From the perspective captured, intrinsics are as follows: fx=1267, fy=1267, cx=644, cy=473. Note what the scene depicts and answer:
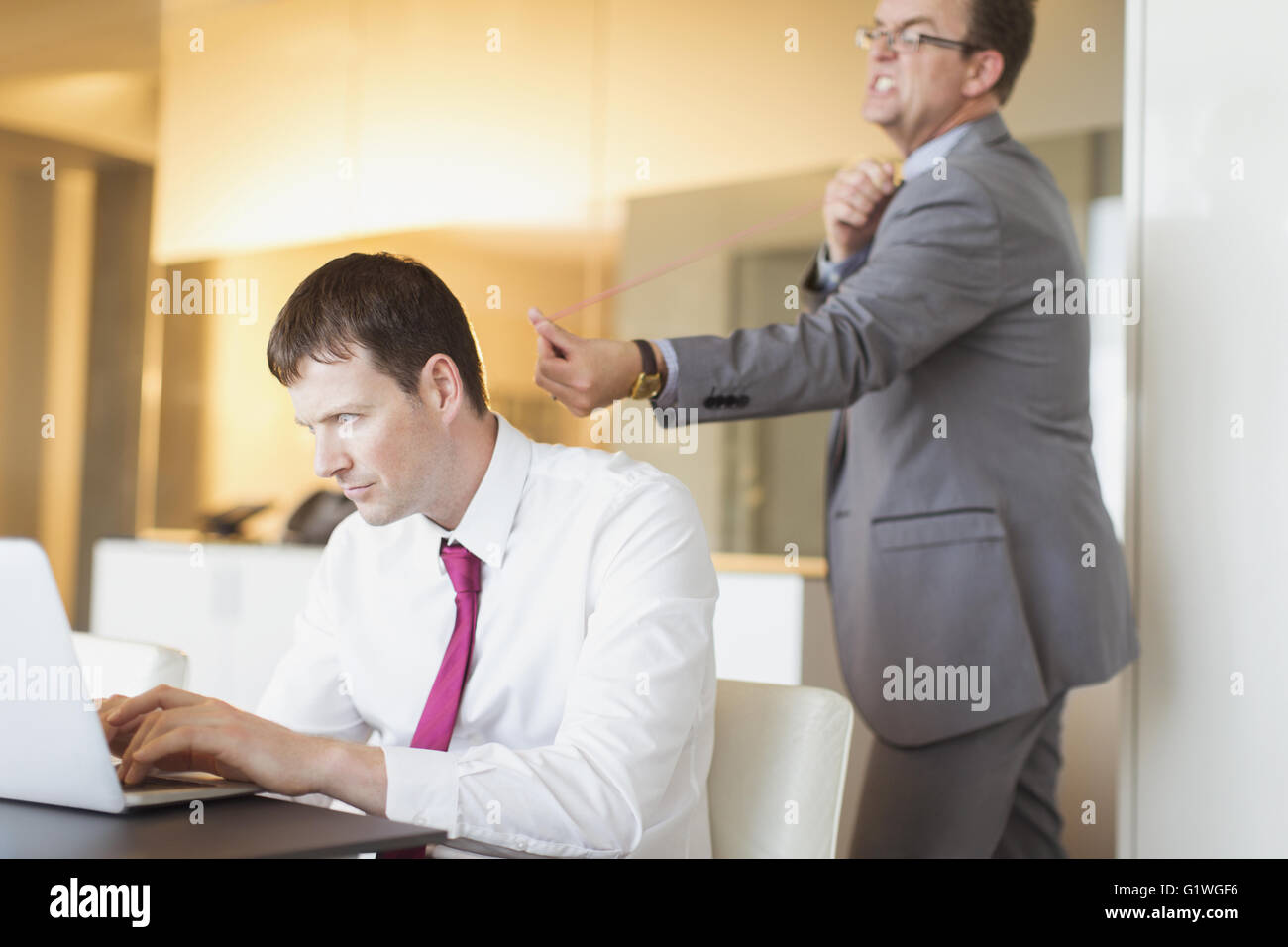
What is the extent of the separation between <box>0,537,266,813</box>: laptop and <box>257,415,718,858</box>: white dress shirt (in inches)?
9.0

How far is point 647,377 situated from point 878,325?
1.06 ft

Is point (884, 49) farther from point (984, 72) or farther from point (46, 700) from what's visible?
point (46, 700)

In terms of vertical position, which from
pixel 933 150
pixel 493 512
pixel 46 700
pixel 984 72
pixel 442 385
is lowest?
pixel 46 700

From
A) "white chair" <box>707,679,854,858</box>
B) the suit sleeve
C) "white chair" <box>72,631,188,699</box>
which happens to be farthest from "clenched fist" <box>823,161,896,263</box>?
"white chair" <box>72,631,188,699</box>

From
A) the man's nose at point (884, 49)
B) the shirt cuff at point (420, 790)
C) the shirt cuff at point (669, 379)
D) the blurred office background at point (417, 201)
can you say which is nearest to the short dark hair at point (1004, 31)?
the man's nose at point (884, 49)

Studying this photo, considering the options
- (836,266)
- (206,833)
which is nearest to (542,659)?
(206,833)

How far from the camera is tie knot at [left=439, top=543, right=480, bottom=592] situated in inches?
51.8

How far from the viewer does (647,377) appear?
60.1 inches

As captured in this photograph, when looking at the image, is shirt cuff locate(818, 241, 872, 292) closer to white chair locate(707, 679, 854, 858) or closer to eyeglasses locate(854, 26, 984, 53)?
eyeglasses locate(854, 26, 984, 53)

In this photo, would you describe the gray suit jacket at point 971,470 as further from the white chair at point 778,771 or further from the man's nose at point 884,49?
the white chair at point 778,771

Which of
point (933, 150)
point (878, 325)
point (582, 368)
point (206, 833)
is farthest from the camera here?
point (933, 150)

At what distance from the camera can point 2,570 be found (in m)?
0.89

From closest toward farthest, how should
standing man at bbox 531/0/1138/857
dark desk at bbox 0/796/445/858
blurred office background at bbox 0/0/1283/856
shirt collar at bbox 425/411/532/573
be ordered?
dark desk at bbox 0/796/445/858, shirt collar at bbox 425/411/532/573, standing man at bbox 531/0/1138/857, blurred office background at bbox 0/0/1283/856
